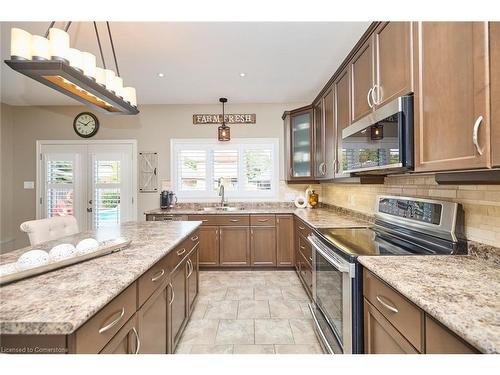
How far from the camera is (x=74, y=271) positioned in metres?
1.08

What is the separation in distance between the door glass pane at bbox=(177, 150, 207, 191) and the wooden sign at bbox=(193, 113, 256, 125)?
534 millimetres

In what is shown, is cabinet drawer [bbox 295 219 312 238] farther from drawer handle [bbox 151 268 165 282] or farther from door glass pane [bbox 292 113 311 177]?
drawer handle [bbox 151 268 165 282]

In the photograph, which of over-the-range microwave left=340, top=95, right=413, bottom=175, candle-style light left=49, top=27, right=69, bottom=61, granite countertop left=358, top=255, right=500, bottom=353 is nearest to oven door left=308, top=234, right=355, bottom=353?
granite countertop left=358, top=255, right=500, bottom=353

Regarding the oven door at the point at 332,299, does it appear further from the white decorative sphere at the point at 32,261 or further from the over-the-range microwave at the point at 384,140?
the white decorative sphere at the point at 32,261

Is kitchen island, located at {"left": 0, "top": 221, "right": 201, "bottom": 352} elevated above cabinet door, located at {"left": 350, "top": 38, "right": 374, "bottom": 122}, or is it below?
below

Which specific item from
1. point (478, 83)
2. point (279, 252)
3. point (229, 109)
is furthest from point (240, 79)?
point (478, 83)

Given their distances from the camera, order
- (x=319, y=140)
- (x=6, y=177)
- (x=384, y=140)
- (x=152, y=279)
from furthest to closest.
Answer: (x=6, y=177) < (x=319, y=140) < (x=384, y=140) < (x=152, y=279)

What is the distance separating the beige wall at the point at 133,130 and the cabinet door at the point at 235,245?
1168 millimetres

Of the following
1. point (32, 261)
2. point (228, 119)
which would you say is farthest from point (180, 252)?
point (228, 119)

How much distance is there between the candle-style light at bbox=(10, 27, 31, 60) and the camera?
1331mm

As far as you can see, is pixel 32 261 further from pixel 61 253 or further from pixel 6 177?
pixel 6 177

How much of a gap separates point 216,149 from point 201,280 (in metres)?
2.16

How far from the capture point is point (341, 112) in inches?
93.6

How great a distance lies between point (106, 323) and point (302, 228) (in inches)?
93.1
